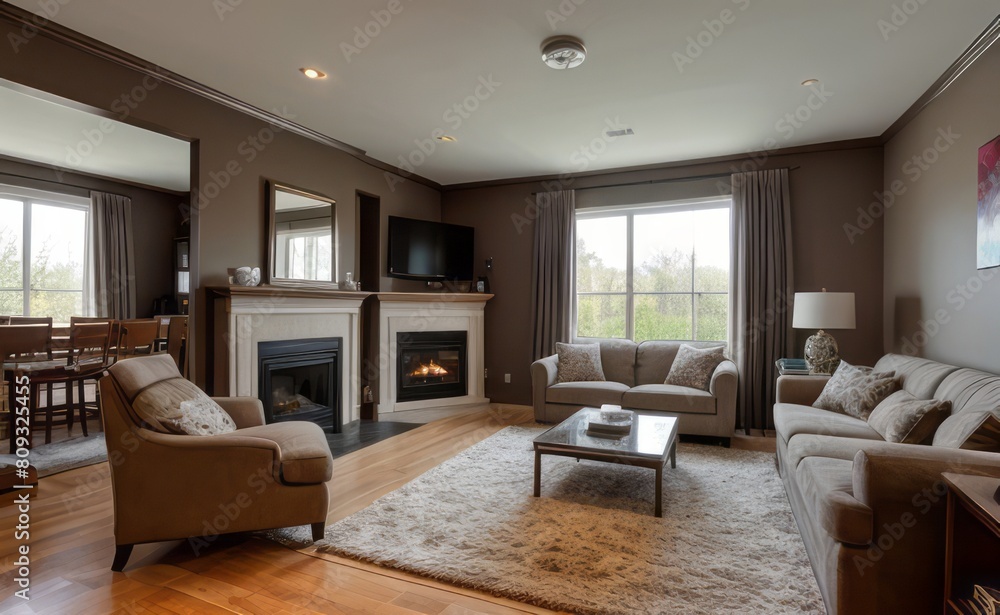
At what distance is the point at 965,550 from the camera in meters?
1.48

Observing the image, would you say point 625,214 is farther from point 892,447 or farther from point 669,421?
point 892,447

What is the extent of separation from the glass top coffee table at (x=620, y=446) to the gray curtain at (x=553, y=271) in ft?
7.45

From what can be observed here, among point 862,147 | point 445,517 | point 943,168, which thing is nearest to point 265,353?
point 445,517

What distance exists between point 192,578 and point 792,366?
4462mm

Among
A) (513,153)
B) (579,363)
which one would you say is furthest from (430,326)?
(513,153)

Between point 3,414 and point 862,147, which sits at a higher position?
point 862,147

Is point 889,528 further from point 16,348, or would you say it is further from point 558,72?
point 16,348

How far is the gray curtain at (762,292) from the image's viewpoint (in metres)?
4.73

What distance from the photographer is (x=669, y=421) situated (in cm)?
353

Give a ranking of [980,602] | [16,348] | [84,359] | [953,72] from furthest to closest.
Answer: [84,359] < [16,348] < [953,72] < [980,602]

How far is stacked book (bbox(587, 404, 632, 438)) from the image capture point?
10.4ft

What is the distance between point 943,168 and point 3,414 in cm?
734

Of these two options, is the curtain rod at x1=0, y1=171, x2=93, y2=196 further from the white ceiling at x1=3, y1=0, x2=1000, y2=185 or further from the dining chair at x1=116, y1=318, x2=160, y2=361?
the white ceiling at x1=3, y1=0, x2=1000, y2=185

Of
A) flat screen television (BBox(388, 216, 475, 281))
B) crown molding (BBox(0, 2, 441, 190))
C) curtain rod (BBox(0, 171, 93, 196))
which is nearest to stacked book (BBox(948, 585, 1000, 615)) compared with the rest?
crown molding (BBox(0, 2, 441, 190))
